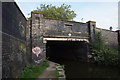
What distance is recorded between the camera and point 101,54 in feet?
31.7

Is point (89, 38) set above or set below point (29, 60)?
above

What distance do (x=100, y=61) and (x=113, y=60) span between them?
1.35m

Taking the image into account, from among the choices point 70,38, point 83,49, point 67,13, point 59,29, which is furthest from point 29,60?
point 67,13

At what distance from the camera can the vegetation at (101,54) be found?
885cm

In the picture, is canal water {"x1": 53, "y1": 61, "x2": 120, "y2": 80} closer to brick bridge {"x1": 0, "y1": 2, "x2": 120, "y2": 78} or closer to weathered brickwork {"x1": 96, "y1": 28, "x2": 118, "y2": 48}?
brick bridge {"x1": 0, "y1": 2, "x2": 120, "y2": 78}

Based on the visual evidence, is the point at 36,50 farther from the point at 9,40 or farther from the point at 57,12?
the point at 57,12

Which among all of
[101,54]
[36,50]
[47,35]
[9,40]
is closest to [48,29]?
[47,35]

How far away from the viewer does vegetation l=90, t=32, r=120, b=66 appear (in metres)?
8.85

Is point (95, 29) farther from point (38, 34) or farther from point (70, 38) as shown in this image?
point (38, 34)

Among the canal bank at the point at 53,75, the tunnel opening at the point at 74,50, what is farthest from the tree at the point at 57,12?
the canal bank at the point at 53,75

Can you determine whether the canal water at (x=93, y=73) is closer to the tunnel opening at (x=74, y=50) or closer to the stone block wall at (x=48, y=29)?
the stone block wall at (x=48, y=29)

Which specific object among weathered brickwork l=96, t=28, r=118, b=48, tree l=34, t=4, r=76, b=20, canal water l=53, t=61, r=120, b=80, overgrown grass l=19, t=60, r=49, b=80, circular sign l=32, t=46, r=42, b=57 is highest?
tree l=34, t=4, r=76, b=20

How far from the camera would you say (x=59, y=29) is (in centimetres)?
870

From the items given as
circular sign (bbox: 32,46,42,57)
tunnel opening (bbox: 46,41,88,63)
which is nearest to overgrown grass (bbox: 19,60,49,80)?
circular sign (bbox: 32,46,42,57)
